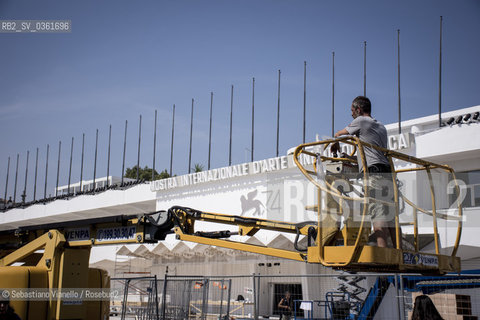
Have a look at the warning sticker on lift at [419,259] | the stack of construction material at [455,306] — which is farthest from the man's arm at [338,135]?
the stack of construction material at [455,306]

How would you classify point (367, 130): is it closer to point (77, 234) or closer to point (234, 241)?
point (234, 241)

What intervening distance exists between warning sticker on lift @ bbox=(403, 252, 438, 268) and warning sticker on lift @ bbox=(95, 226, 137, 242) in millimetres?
4310

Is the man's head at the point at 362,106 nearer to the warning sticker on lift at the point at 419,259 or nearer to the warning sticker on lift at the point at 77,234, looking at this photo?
the warning sticker on lift at the point at 419,259

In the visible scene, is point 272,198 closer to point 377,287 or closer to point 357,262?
point 377,287

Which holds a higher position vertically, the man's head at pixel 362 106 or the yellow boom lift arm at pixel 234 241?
the man's head at pixel 362 106

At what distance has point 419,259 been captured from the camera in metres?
6.28

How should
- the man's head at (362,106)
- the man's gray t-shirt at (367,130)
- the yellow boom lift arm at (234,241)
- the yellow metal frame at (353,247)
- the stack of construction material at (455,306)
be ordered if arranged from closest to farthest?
the yellow metal frame at (353,247) < the yellow boom lift arm at (234,241) < the man's gray t-shirt at (367,130) < the man's head at (362,106) < the stack of construction material at (455,306)

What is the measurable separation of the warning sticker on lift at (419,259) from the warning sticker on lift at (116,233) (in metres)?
4.31

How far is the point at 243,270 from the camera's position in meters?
31.5

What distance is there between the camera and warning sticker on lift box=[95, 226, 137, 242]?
841 cm

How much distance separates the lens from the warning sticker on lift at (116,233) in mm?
8414

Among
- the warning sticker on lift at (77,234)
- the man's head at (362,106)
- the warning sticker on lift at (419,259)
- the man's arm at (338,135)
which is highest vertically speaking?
the man's head at (362,106)

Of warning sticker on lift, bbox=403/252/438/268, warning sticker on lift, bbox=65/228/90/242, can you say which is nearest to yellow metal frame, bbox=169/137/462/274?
warning sticker on lift, bbox=403/252/438/268

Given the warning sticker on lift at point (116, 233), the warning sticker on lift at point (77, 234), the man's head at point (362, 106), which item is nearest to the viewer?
the man's head at point (362, 106)
